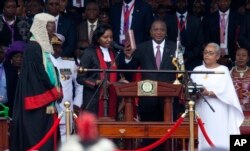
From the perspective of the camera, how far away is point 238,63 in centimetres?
1708

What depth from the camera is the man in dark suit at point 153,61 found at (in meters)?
15.0

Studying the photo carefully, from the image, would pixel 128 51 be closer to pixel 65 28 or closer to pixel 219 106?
pixel 219 106

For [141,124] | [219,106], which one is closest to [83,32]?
[219,106]

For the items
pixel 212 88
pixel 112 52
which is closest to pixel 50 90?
pixel 112 52

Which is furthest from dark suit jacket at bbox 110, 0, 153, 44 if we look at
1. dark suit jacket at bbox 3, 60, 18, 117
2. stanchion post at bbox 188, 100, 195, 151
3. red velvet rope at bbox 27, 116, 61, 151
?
red velvet rope at bbox 27, 116, 61, 151

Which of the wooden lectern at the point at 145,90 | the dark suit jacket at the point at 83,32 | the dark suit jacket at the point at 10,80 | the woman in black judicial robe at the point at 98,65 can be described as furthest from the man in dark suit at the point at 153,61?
the dark suit jacket at the point at 83,32

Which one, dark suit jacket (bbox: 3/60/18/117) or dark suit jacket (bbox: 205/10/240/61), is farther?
dark suit jacket (bbox: 205/10/240/61)

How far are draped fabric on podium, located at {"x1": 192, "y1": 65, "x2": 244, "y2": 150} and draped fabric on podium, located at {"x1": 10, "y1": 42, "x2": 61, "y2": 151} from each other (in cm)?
209

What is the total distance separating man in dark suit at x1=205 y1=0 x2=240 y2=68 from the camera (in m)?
18.4

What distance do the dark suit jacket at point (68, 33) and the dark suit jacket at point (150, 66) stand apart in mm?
2332

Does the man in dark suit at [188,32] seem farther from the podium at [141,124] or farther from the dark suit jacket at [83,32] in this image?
the podium at [141,124]

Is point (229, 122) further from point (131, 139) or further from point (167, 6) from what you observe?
point (167, 6)

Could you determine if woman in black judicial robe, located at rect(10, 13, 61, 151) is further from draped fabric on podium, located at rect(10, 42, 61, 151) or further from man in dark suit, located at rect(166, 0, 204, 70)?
man in dark suit, located at rect(166, 0, 204, 70)

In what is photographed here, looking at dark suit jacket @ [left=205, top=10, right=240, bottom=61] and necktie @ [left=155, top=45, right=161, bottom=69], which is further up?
dark suit jacket @ [left=205, top=10, right=240, bottom=61]
